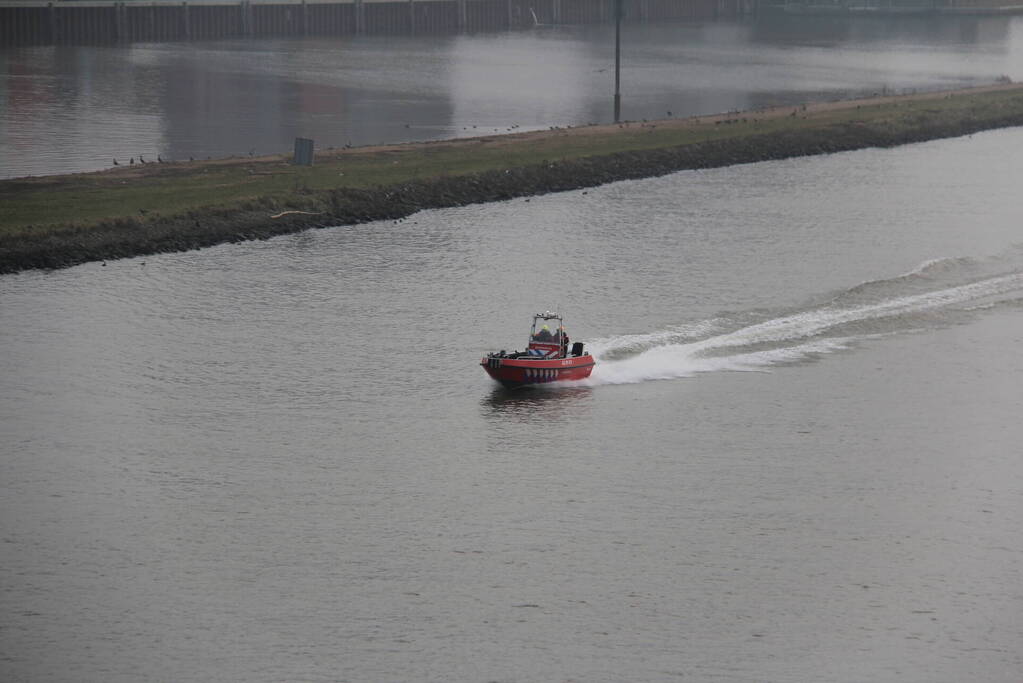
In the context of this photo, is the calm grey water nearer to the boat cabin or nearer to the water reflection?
the water reflection

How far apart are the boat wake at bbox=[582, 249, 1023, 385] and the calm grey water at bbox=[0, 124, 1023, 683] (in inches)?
6.6

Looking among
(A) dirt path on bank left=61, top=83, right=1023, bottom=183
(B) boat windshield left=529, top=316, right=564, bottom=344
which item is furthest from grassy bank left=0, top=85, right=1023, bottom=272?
(B) boat windshield left=529, top=316, right=564, bottom=344

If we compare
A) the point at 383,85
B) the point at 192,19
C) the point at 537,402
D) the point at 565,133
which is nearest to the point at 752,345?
the point at 537,402

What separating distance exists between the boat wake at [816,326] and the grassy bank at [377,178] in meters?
23.7

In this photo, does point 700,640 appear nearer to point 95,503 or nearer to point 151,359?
point 95,503

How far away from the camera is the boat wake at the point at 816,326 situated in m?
53.5

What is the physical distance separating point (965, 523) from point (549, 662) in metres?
13.7

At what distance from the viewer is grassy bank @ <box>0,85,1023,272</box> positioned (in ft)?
222

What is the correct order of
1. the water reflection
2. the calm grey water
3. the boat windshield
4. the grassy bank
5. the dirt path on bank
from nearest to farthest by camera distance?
the calm grey water < the water reflection < the boat windshield < the grassy bank < the dirt path on bank

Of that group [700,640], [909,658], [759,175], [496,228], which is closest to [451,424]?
[700,640]

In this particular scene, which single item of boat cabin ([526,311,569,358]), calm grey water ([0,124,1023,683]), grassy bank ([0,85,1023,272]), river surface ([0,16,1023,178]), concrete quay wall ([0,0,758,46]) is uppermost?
concrete quay wall ([0,0,758,46])

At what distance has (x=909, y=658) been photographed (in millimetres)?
33969

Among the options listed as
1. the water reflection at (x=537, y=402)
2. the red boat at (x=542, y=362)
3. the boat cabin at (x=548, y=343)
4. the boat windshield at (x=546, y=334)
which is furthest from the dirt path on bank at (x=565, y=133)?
the water reflection at (x=537, y=402)

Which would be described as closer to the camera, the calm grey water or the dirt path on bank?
the calm grey water
